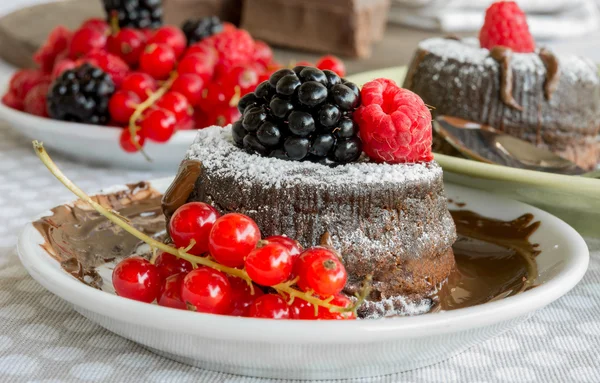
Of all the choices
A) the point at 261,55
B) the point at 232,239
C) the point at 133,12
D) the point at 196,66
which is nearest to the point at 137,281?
the point at 232,239

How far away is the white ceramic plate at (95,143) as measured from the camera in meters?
1.91

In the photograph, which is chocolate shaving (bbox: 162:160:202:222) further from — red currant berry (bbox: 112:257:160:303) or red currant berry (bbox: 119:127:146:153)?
red currant berry (bbox: 119:127:146:153)

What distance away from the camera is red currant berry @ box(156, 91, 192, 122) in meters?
1.93

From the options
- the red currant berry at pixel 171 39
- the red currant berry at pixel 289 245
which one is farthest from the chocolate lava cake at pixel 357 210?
the red currant berry at pixel 171 39

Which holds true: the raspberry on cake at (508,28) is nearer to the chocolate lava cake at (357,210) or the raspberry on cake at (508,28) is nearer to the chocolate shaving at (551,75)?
the chocolate shaving at (551,75)

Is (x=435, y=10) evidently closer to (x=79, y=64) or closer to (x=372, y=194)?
(x=79, y=64)

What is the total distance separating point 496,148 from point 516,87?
18cm

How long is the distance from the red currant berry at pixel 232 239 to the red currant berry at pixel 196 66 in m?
1.03

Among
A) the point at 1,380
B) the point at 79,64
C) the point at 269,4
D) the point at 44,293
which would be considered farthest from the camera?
the point at 269,4

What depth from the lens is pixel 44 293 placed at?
133 centimetres

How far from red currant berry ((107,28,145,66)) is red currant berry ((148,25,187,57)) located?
4 centimetres

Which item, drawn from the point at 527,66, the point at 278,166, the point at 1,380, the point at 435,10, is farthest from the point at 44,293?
the point at 435,10

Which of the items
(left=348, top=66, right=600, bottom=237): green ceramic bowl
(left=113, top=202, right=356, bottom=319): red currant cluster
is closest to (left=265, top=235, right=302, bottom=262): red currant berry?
→ (left=113, top=202, right=356, bottom=319): red currant cluster

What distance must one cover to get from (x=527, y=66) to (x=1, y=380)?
4.60ft
